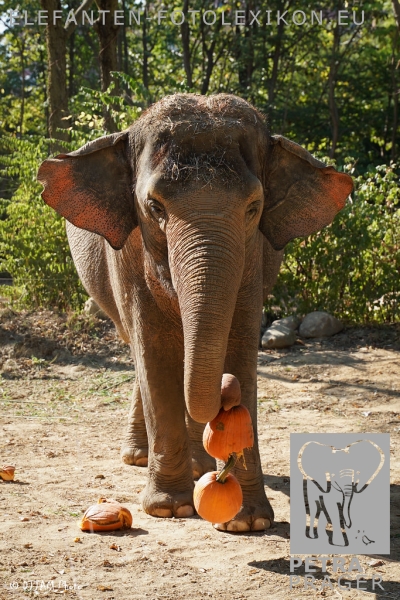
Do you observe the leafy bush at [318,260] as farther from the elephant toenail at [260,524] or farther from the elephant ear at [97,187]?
the elephant toenail at [260,524]

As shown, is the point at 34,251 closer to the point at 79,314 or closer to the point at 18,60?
the point at 79,314

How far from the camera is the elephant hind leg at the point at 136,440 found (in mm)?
7027

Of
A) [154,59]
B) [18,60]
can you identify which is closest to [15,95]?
[18,60]

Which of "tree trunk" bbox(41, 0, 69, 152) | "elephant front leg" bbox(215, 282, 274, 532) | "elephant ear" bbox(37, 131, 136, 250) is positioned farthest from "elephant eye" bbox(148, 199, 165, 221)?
"tree trunk" bbox(41, 0, 69, 152)

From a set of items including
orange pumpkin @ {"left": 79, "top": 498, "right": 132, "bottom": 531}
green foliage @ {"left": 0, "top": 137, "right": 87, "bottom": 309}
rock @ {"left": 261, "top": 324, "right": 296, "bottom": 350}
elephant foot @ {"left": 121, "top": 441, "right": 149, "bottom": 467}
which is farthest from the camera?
green foliage @ {"left": 0, "top": 137, "right": 87, "bottom": 309}

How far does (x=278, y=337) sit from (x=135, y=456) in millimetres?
4622

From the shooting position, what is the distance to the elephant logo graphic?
16.0ft

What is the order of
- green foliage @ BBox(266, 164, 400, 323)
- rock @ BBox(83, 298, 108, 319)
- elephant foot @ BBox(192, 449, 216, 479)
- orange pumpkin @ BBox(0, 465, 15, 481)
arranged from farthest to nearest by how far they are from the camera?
rock @ BBox(83, 298, 108, 319) → green foliage @ BBox(266, 164, 400, 323) → elephant foot @ BBox(192, 449, 216, 479) → orange pumpkin @ BBox(0, 465, 15, 481)

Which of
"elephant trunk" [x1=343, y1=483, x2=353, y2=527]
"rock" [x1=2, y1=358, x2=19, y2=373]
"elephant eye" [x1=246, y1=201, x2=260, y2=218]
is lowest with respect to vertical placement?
"rock" [x1=2, y1=358, x2=19, y2=373]

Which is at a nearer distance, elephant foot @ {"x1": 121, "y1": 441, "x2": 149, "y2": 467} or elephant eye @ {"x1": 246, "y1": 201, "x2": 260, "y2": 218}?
elephant eye @ {"x1": 246, "y1": 201, "x2": 260, "y2": 218}

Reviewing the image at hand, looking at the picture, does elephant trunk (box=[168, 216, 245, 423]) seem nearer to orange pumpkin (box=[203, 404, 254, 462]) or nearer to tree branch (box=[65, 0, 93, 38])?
orange pumpkin (box=[203, 404, 254, 462])

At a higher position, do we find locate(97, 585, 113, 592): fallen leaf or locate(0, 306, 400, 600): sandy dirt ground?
locate(97, 585, 113, 592): fallen leaf

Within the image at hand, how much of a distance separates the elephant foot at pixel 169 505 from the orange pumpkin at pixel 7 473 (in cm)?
117

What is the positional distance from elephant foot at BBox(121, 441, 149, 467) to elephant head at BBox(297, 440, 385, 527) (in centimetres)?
188
